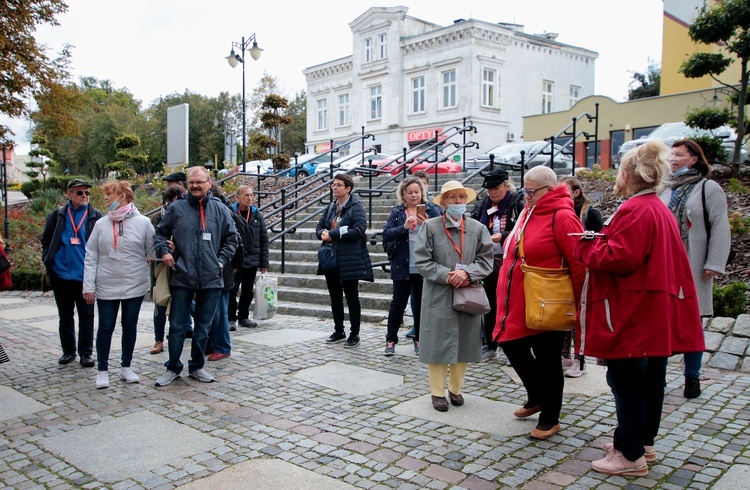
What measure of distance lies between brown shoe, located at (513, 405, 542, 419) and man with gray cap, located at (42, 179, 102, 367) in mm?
4293

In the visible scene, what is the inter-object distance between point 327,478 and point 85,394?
2852 mm

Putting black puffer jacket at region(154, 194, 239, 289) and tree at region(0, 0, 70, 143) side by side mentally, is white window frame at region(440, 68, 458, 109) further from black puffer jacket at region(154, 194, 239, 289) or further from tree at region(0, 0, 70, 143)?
black puffer jacket at region(154, 194, 239, 289)

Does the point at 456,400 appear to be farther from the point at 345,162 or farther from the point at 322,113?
the point at 322,113

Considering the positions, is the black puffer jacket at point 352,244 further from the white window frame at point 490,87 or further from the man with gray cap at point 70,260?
the white window frame at point 490,87

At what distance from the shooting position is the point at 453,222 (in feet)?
16.3

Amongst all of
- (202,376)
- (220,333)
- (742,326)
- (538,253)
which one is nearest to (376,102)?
(220,333)

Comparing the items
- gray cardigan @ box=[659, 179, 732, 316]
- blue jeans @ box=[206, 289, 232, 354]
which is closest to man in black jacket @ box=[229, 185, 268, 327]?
blue jeans @ box=[206, 289, 232, 354]

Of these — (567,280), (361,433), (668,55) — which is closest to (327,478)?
(361,433)

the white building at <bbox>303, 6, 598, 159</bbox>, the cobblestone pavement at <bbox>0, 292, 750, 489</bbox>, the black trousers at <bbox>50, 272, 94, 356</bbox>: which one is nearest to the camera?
the cobblestone pavement at <bbox>0, 292, 750, 489</bbox>

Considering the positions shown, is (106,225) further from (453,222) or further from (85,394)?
(453,222)

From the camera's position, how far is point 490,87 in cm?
3538

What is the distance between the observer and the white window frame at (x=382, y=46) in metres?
38.8

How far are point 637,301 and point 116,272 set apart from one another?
4.35 meters

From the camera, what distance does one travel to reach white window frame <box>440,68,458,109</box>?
35406 mm
